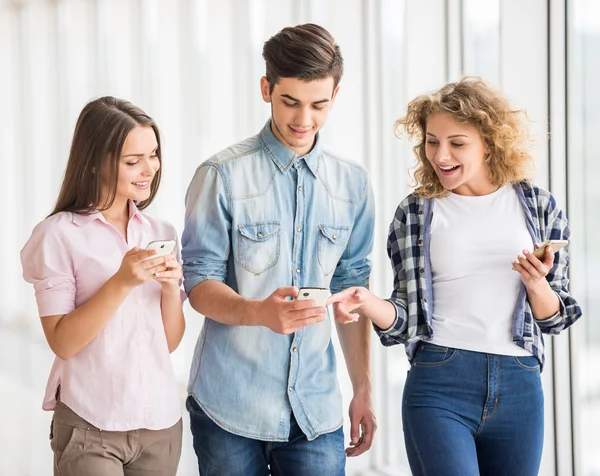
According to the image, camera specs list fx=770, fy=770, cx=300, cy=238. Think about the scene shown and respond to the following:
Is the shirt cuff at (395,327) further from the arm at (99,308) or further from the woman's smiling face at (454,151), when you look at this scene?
the arm at (99,308)

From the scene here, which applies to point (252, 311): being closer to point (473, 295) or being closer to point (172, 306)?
point (172, 306)

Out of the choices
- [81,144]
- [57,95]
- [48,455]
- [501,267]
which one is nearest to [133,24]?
[57,95]

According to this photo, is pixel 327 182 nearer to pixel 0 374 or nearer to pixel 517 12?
pixel 517 12

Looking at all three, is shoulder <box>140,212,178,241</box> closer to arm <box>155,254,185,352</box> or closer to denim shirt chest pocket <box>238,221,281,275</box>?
arm <box>155,254,185,352</box>

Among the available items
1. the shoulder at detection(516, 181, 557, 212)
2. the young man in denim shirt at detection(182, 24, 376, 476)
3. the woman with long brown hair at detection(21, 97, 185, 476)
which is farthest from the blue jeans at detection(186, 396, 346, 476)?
the shoulder at detection(516, 181, 557, 212)

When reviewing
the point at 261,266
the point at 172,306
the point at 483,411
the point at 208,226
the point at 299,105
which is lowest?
the point at 483,411

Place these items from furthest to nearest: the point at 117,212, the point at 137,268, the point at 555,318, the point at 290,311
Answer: the point at 117,212, the point at 555,318, the point at 137,268, the point at 290,311

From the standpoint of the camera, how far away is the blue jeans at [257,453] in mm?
1870

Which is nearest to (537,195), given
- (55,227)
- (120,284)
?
(120,284)

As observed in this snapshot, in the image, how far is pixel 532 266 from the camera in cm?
180

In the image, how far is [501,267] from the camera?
6.26ft

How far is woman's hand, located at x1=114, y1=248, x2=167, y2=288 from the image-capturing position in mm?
1782

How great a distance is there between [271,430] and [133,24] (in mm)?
3181

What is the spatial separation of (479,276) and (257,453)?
70cm
